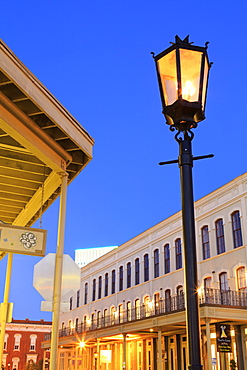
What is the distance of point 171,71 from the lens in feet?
12.3

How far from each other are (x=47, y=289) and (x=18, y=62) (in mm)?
3260

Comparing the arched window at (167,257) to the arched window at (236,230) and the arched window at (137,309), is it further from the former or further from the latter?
the arched window at (236,230)

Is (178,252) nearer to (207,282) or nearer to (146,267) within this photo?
(207,282)

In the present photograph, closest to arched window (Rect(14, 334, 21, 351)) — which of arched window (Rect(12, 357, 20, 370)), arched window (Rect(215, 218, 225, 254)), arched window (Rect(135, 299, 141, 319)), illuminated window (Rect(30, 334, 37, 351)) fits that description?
arched window (Rect(12, 357, 20, 370))

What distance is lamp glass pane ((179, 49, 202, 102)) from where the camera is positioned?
3686 mm

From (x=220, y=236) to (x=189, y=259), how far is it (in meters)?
22.4

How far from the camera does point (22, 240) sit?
22.2 feet

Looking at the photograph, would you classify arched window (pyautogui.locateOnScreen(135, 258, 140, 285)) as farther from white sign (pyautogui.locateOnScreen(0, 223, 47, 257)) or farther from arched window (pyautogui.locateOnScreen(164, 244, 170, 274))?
white sign (pyautogui.locateOnScreen(0, 223, 47, 257))

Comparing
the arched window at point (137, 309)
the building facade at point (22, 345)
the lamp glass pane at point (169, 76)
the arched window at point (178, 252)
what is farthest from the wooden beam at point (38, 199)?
the building facade at point (22, 345)

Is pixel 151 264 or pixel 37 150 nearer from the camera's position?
pixel 37 150

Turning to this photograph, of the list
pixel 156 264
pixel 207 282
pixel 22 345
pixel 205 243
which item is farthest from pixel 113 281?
pixel 22 345

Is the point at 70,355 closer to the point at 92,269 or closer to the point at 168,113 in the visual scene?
the point at 92,269

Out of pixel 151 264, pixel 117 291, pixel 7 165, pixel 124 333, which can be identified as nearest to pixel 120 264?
pixel 117 291

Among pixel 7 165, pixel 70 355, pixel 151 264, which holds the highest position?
pixel 151 264
